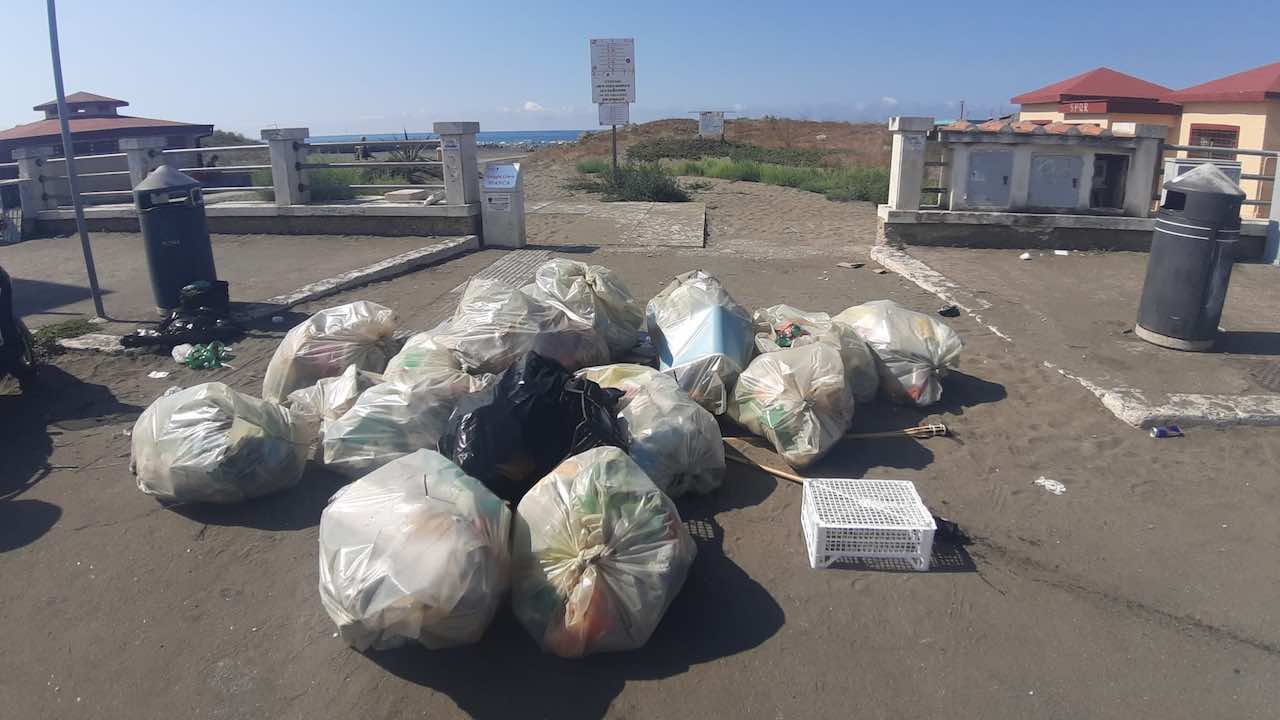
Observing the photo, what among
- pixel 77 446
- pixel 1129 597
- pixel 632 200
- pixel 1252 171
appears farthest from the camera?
pixel 632 200

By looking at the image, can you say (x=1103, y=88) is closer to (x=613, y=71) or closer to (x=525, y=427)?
(x=613, y=71)

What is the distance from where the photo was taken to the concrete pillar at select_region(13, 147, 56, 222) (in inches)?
484

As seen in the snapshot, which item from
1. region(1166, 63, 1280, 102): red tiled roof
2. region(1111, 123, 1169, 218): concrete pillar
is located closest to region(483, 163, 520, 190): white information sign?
region(1111, 123, 1169, 218): concrete pillar

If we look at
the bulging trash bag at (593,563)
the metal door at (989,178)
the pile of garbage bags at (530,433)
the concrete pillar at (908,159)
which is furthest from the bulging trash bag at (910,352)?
the metal door at (989,178)

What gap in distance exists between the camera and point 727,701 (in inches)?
116

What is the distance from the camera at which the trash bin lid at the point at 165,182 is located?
704 cm

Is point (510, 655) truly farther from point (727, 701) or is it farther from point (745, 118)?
point (745, 118)

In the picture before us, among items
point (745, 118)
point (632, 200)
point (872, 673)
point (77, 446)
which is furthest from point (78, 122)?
point (745, 118)

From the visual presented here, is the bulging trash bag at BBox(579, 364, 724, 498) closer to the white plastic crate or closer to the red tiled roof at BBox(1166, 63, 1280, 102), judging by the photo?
the white plastic crate

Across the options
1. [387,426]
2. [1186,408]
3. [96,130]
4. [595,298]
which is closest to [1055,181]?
[1186,408]

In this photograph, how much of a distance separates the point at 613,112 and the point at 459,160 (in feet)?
27.9

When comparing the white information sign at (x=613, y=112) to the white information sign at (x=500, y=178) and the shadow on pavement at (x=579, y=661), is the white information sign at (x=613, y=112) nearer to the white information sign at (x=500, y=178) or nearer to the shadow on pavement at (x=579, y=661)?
the white information sign at (x=500, y=178)

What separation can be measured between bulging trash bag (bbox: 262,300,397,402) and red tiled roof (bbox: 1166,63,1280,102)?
50.7 ft

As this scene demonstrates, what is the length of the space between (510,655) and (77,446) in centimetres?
352
